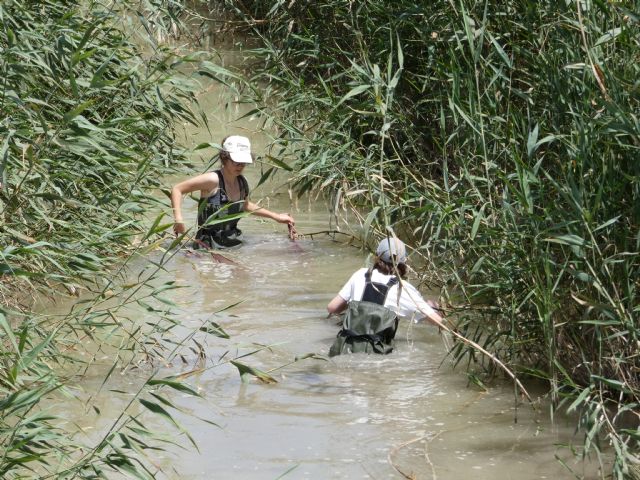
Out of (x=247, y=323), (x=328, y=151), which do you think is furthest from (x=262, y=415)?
(x=328, y=151)

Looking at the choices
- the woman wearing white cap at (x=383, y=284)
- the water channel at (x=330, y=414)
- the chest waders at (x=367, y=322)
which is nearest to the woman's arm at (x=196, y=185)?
the water channel at (x=330, y=414)

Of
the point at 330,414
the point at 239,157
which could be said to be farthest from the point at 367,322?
the point at 239,157

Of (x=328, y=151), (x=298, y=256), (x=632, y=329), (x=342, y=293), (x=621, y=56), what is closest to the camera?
(x=632, y=329)

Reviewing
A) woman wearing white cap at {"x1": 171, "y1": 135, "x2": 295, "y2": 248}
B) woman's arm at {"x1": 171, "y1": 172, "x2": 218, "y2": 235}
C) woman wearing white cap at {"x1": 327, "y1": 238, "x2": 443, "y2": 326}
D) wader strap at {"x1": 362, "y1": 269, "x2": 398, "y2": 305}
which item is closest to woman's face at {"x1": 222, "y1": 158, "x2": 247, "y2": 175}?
woman wearing white cap at {"x1": 171, "y1": 135, "x2": 295, "y2": 248}

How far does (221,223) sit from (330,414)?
9.56 ft

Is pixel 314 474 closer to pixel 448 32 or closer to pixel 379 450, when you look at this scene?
pixel 379 450

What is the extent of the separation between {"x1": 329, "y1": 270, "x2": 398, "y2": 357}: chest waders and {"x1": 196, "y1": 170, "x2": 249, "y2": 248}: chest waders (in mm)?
1963

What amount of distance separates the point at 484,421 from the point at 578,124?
5.05 feet

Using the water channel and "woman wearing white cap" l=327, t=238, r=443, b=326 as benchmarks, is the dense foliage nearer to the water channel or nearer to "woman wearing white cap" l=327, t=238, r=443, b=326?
the water channel

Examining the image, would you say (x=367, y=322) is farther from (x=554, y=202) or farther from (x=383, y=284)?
(x=554, y=202)

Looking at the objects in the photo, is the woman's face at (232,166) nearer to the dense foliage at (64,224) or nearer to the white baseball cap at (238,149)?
the white baseball cap at (238,149)

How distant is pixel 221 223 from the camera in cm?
842

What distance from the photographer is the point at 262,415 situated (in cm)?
576

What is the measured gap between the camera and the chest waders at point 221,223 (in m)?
8.71
